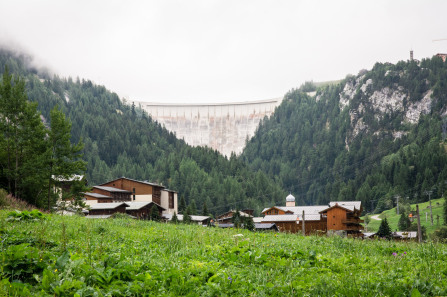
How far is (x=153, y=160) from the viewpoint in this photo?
163m

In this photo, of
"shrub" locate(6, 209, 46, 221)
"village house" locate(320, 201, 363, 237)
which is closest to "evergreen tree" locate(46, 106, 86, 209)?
"shrub" locate(6, 209, 46, 221)

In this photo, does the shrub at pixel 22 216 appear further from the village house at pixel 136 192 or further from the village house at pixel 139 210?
the village house at pixel 136 192

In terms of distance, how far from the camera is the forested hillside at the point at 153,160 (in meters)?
128

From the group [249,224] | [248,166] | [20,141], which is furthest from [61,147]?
[248,166]

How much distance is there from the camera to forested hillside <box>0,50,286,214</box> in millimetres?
127537

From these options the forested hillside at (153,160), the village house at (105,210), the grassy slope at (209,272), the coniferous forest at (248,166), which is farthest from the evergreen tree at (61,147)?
the forested hillside at (153,160)

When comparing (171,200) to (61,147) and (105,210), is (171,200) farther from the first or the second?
(61,147)

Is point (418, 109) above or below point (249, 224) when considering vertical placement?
above

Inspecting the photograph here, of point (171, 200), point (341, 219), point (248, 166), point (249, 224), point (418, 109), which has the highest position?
point (418, 109)

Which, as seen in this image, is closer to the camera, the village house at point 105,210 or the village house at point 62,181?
the village house at point 62,181

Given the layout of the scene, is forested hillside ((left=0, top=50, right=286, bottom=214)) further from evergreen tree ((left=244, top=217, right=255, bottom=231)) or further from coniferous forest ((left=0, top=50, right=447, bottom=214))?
evergreen tree ((left=244, top=217, right=255, bottom=231))

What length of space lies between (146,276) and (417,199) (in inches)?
5002

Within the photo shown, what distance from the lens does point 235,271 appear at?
8102 mm

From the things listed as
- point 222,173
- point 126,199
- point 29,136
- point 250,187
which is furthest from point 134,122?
point 29,136
